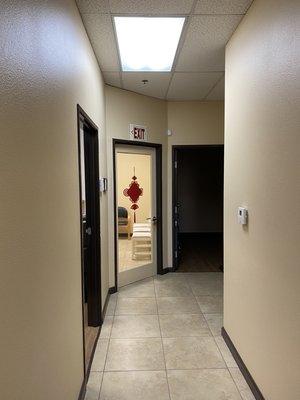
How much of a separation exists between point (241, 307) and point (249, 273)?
0.37m

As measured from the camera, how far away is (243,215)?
7.63 feet

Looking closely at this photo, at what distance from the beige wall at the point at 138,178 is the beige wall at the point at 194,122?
45 cm

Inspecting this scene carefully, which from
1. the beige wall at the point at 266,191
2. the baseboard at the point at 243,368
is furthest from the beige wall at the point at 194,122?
the baseboard at the point at 243,368

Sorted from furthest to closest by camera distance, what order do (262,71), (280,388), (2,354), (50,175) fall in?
(262,71), (280,388), (50,175), (2,354)

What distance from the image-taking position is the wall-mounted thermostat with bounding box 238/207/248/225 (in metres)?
2.31

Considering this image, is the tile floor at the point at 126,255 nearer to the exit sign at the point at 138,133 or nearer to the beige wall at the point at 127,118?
the beige wall at the point at 127,118

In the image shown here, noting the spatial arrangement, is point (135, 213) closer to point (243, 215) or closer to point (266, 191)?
point (243, 215)

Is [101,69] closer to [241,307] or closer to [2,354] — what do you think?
[241,307]

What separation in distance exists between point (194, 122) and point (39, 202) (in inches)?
160

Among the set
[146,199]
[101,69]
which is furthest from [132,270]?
[101,69]

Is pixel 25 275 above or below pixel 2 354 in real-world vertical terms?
above

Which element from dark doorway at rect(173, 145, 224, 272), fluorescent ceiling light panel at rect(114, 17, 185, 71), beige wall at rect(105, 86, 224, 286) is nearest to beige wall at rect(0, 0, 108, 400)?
fluorescent ceiling light panel at rect(114, 17, 185, 71)

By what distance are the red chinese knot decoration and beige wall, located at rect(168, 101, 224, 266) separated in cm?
66

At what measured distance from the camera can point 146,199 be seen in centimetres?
482
